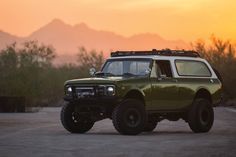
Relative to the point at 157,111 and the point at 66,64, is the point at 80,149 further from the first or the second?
the point at 66,64

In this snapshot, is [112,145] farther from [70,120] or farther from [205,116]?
[205,116]

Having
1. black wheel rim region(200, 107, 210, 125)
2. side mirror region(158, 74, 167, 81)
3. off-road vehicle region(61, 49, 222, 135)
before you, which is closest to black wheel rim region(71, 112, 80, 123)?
off-road vehicle region(61, 49, 222, 135)

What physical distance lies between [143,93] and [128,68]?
117 cm

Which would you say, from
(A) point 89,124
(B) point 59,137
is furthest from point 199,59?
(B) point 59,137

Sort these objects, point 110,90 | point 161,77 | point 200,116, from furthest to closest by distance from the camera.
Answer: point 200,116 → point 161,77 → point 110,90

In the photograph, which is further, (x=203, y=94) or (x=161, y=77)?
(x=203, y=94)

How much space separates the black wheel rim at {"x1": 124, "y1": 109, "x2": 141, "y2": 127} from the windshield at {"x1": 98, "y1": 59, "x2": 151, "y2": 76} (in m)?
1.30

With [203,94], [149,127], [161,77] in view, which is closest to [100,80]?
[161,77]

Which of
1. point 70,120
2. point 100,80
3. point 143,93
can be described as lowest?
point 70,120

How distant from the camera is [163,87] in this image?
71.2 feet

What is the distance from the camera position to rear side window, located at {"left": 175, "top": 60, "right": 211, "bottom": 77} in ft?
74.7

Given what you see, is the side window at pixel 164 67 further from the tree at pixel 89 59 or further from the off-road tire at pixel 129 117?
the tree at pixel 89 59

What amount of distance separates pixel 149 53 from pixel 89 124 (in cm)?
269

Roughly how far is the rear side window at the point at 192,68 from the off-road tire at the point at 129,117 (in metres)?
2.45
